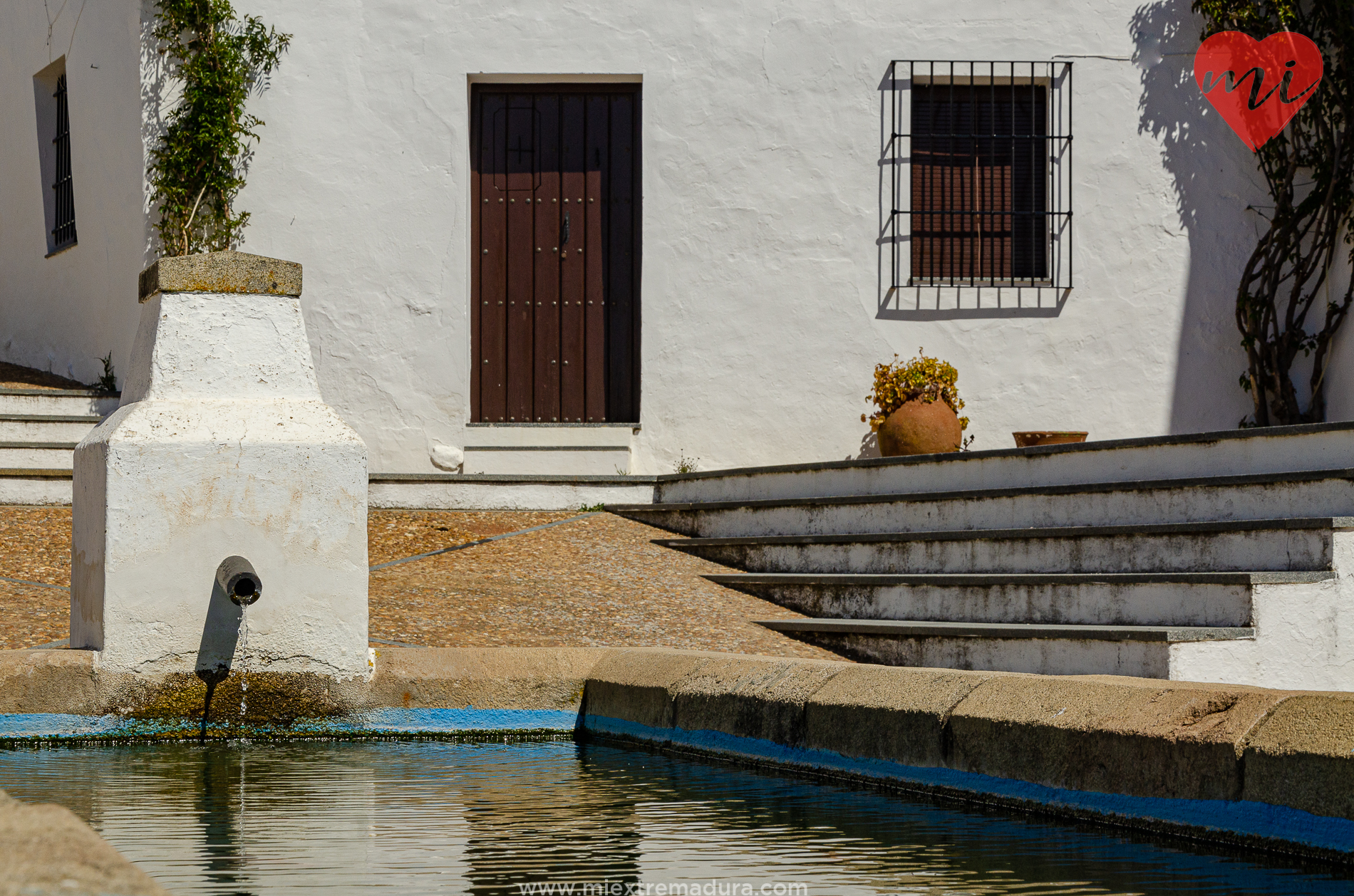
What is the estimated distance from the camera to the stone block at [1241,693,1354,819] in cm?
318

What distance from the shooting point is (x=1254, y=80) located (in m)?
10.4

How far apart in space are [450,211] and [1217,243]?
17.0ft

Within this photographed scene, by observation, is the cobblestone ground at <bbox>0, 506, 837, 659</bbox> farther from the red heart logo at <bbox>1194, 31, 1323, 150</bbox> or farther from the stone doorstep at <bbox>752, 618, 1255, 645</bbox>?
the red heart logo at <bbox>1194, 31, 1323, 150</bbox>

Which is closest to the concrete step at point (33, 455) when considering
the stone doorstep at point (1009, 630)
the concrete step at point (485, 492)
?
the concrete step at point (485, 492)

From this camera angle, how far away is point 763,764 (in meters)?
4.88

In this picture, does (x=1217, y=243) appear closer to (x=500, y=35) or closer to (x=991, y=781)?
(x=500, y=35)

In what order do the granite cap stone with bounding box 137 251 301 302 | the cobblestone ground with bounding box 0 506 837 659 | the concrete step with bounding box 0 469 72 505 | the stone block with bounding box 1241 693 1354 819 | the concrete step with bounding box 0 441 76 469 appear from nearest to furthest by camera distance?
the stone block with bounding box 1241 693 1354 819 < the granite cap stone with bounding box 137 251 301 302 < the cobblestone ground with bounding box 0 506 837 659 < the concrete step with bounding box 0 469 72 505 < the concrete step with bounding box 0 441 76 469

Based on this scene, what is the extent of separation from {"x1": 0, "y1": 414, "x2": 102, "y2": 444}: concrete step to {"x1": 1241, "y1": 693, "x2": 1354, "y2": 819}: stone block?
8.42 metres

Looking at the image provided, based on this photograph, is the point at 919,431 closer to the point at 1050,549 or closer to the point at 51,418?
the point at 1050,549

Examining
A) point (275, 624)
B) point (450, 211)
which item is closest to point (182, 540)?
point (275, 624)

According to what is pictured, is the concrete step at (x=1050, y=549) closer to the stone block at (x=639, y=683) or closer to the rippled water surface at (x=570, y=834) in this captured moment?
the stone block at (x=639, y=683)

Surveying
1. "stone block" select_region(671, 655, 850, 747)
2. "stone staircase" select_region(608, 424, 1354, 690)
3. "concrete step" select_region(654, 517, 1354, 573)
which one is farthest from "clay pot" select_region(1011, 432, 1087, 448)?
"stone block" select_region(671, 655, 850, 747)

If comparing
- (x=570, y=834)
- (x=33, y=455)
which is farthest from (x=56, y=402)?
(x=570, y=834)

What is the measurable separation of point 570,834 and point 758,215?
7.23m
